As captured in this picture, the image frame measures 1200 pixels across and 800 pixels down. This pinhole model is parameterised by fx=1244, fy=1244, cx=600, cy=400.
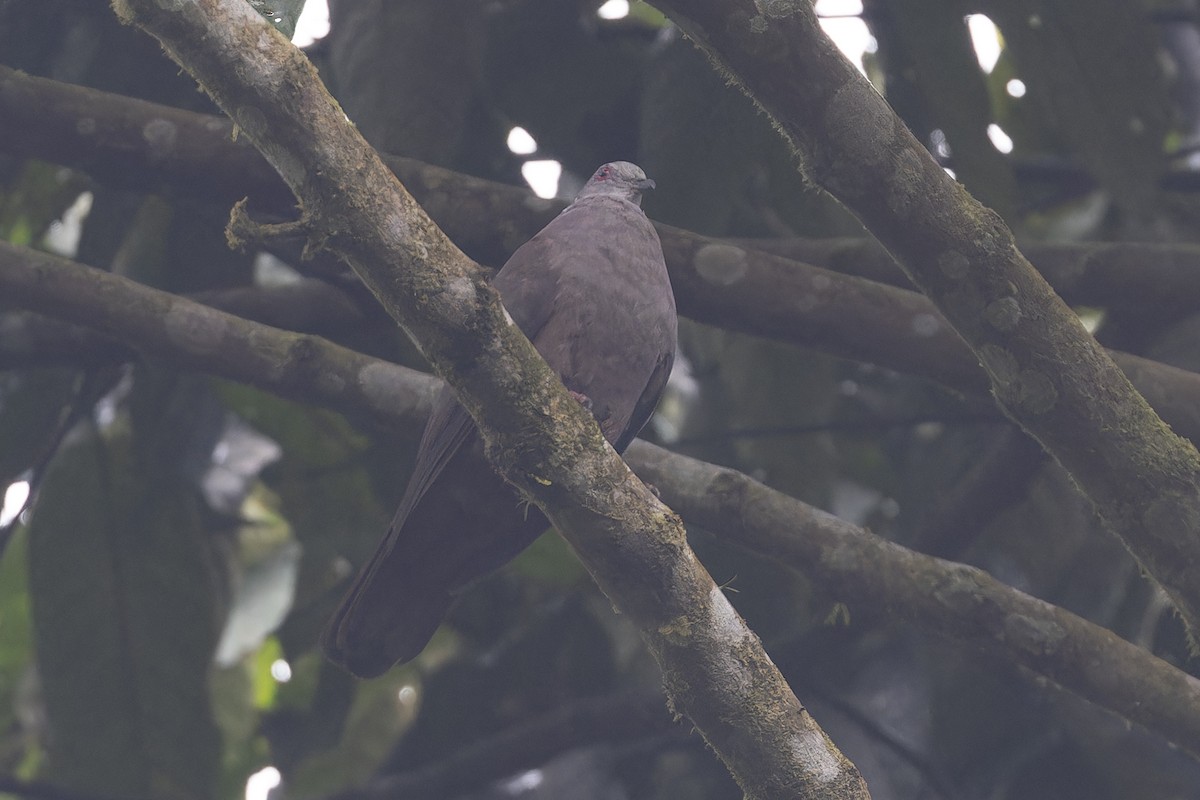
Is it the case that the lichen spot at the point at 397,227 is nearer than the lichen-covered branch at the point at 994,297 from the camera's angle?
Yes

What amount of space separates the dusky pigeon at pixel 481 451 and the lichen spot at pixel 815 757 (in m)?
1.01

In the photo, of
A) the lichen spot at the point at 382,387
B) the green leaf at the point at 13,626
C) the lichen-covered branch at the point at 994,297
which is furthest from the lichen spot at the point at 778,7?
the green leaf at the point at 13,626

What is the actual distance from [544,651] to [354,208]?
240cm

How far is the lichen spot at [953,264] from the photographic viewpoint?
2.27 m

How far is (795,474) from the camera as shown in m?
3.54

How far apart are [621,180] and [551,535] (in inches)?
41.1

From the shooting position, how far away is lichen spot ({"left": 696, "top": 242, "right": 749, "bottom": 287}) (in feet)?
9.97

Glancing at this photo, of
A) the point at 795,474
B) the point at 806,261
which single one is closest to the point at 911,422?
the point at 795,474

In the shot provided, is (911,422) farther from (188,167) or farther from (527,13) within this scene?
(188,167)

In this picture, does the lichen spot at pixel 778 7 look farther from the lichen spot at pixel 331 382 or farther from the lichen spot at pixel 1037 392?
the lichen spot at pixel 331 382

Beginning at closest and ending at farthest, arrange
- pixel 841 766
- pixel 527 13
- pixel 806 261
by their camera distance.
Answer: pixel 841 766 < pixel 806 261 < pixel 527 13

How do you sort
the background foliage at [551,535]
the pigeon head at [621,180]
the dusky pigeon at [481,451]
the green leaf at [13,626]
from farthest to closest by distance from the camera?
the green leaf at [13,626], the pigeon head at [621,180], the background foliage at [551,535], the dusky pigeon at [481,451]

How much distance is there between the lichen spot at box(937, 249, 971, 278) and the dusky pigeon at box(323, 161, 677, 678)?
83cm

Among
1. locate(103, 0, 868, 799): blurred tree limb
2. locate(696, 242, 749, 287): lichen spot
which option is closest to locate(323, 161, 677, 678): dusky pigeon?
locate(696, 242, 749, 287): lichen spot
